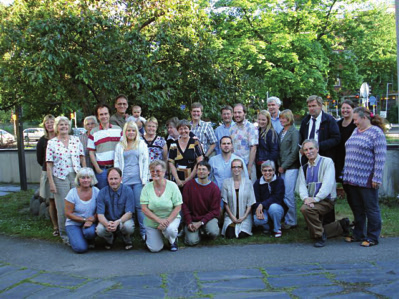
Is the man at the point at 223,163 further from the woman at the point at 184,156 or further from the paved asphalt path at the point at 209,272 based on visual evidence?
the paved asphalt path at the point at 209,272

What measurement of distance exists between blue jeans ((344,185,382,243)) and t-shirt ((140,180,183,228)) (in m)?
2.51

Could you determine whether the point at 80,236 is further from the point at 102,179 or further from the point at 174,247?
the point at 174,247

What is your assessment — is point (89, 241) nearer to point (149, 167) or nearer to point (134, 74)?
point (149, 167)

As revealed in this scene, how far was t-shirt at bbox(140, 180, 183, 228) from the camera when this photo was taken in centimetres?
588

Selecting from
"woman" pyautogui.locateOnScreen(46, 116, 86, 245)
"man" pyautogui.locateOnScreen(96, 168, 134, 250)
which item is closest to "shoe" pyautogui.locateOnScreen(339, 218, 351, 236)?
"man" pyautogui.locateOnScreen(96, 168, 134, 250)

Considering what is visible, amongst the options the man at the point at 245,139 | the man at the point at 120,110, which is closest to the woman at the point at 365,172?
the man at the point at 245,139

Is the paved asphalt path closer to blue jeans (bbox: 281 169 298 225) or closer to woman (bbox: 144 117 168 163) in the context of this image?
blue jeans (bbox: 281 169 298 225)

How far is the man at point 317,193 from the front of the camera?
19.0ft

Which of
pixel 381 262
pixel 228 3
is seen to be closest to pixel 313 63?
pixel 228 3

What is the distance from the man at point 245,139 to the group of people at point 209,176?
2 centimetres

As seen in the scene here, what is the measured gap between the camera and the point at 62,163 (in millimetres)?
6285

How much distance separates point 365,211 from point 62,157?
4.55 m

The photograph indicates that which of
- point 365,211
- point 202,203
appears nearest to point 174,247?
point 202,203

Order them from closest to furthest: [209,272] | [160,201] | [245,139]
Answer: [209,272], [160,201], [245,139]
